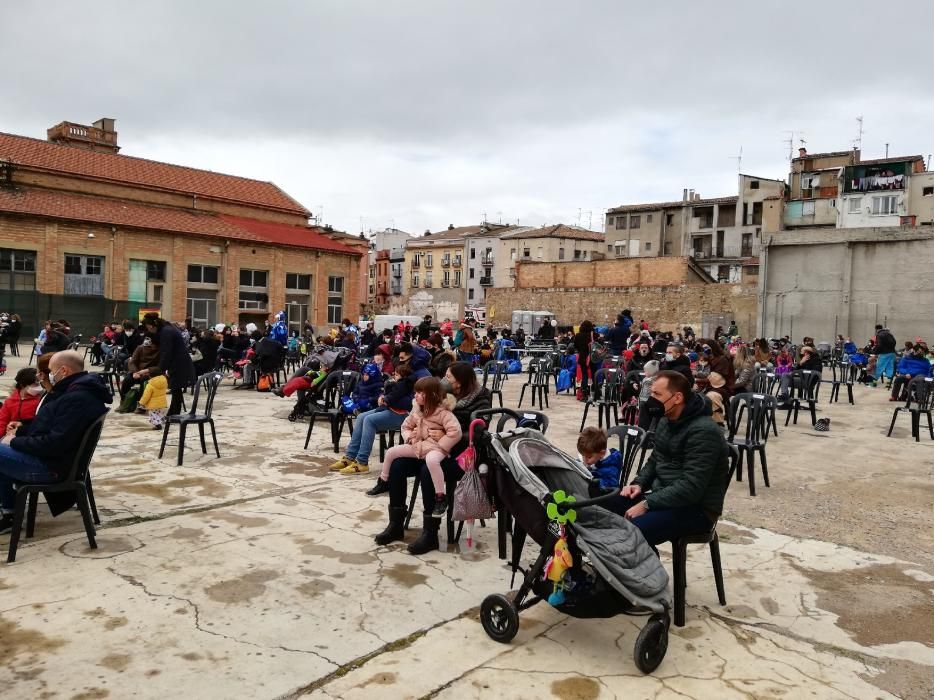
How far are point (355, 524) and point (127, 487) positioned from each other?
2260 millimetres

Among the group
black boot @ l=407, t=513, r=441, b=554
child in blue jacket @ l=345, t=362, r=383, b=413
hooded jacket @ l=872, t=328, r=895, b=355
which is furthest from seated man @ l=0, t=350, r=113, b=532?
hooded jacket @ l=872, t=328, r=895, b=355

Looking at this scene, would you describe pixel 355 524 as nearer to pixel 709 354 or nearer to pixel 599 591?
pixel 599 591

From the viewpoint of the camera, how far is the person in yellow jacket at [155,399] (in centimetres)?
855

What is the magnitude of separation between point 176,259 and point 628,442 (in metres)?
31.3

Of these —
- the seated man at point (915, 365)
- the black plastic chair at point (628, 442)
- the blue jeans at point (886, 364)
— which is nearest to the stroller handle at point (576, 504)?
the black plastic chair at point (628, 442)

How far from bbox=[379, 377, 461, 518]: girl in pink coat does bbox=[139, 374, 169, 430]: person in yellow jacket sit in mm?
4872

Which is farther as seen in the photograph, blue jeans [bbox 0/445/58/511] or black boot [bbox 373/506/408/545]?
black boot [bbox 373/506/408/545]

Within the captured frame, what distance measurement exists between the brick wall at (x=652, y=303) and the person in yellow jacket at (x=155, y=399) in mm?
30769

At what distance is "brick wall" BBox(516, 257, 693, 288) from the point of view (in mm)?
40094

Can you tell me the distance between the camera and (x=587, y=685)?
9.60ft

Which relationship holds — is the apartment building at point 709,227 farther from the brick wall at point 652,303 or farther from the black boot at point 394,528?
the black boot at point 394,528

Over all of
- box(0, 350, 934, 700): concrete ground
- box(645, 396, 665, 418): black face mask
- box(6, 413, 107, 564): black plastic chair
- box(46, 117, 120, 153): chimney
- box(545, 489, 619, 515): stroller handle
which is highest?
box(46, 117, 120, 153): chimney

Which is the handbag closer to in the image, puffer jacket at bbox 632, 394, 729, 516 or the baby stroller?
the baby stroller

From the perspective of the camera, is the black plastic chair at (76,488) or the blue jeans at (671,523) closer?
the blue jeans at (671,523)
